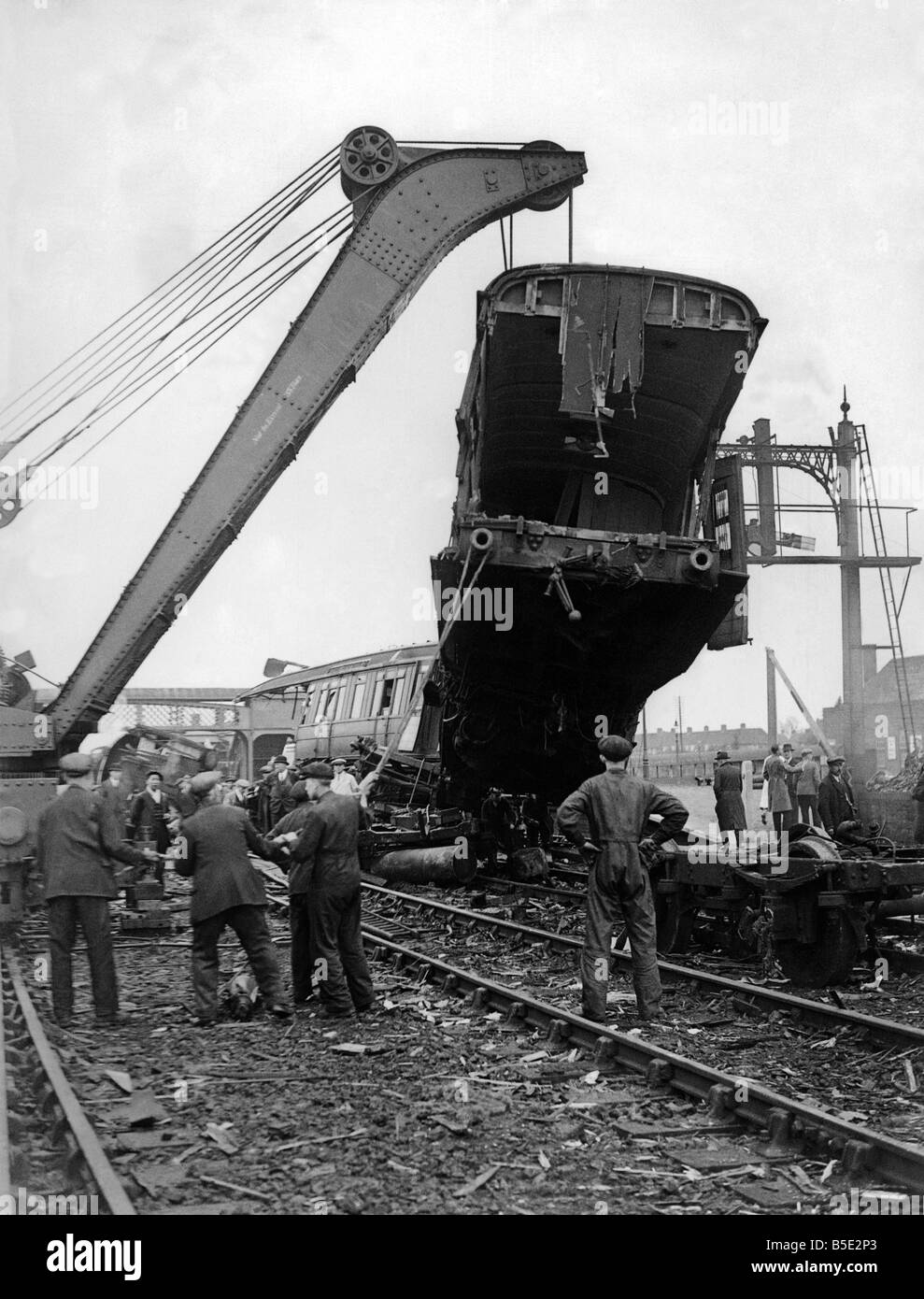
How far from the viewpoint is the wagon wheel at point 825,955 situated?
7711 millimetres

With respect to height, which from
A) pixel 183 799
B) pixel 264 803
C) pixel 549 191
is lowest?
pixel 264 803

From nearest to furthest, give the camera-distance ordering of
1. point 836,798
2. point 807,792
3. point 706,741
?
point 836,798, point 807,792, point 706,741

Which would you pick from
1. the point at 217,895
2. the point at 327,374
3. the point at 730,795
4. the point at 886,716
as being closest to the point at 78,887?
the point at 217,895

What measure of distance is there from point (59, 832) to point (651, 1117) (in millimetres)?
4155

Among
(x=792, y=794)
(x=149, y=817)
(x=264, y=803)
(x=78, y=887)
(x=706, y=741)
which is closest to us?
(x=78, y=887)

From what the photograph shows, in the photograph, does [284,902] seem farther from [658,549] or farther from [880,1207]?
[880,1207]

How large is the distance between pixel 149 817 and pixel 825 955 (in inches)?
315

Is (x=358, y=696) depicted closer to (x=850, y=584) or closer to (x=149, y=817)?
(x=149, y=817)

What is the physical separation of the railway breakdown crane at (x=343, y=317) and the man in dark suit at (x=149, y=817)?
4.24 feet

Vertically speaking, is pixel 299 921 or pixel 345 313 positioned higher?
pixel 345 313

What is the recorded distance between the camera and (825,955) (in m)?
7.84

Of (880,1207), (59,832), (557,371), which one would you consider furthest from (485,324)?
(880,1207)

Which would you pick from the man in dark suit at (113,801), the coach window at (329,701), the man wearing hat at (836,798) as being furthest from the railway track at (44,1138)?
the coach window at (329,701)

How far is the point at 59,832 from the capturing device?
7363 mm
